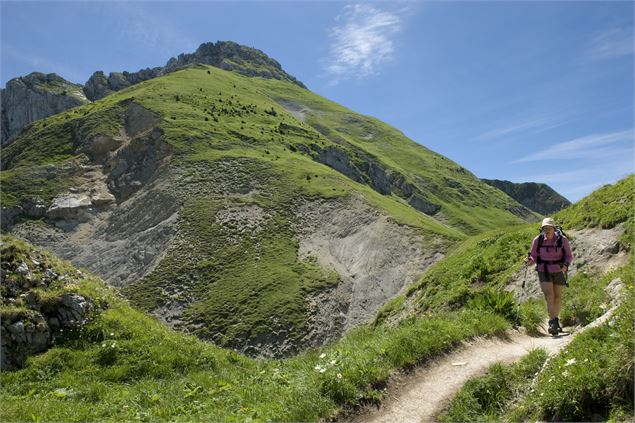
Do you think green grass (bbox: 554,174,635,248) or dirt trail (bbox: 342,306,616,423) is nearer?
dirt trail (bbox: 342,306,616,423)

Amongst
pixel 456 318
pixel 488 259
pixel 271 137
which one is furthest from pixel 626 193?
pixel 271 137

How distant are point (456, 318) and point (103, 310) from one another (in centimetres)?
1317

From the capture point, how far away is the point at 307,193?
285ft

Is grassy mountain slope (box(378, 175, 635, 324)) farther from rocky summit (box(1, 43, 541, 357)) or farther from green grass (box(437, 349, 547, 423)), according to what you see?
rocky summit (box(1, 43, 541, 357))

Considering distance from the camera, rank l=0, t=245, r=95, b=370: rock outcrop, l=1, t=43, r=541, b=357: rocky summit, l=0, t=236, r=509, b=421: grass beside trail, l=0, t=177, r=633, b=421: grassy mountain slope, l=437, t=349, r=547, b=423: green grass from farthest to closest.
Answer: l=1, t=43, r=541, b=357: rocky summit → l=0, t=245, r=95, b=370: rock outcrop → l=0, t=236, r=509, b=421: grass beside trail → l=0, t=177, r=633, b=421: grassy mountain slope → l=437, t=349, r=547, b=423: green grass

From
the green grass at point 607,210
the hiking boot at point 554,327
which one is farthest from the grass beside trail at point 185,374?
the green grass at point 607,210

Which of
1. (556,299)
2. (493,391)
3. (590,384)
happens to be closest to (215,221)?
(556,299)

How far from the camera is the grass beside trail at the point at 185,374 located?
941 centimetres

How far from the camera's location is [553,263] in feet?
46.0

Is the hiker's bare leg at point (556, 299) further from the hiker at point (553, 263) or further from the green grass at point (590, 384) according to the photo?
the green grass at point (590, 384)

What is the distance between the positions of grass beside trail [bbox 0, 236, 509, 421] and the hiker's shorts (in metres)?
2.20

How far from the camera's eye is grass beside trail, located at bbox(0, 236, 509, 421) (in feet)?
30.9

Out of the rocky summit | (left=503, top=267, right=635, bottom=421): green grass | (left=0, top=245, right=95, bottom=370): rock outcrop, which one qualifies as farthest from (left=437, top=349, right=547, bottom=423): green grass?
the rocky summit

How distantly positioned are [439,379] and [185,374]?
8.46 m
